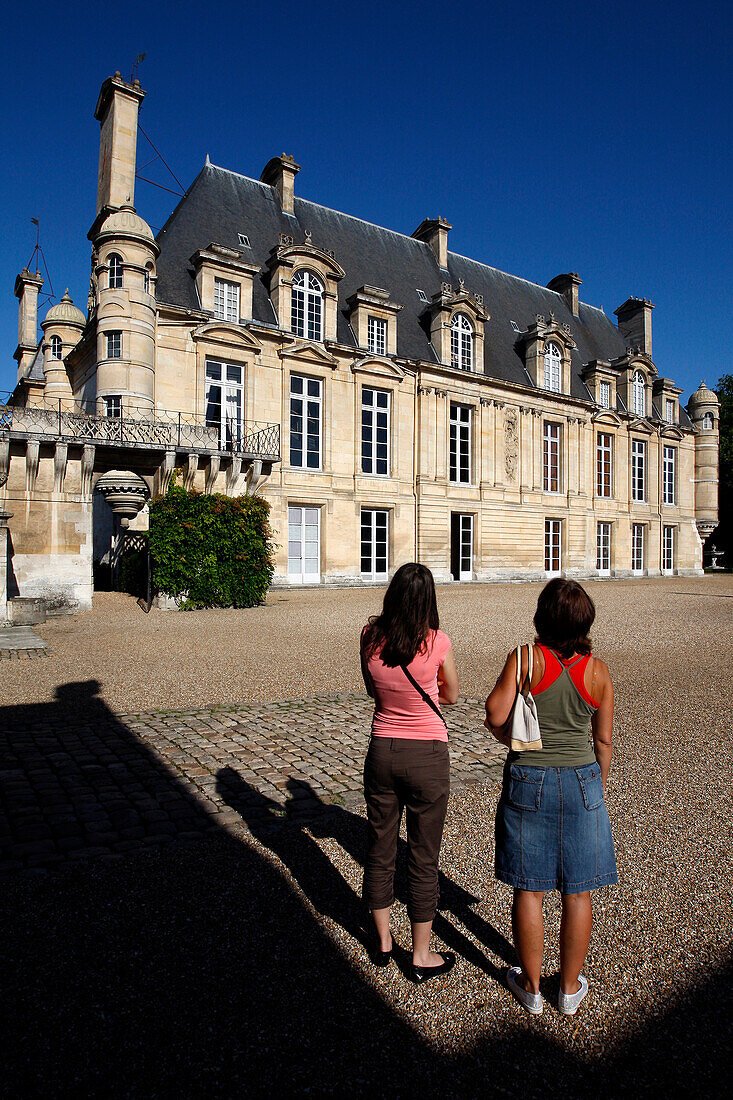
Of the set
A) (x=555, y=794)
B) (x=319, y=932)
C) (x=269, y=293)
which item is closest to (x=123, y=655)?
(x=319, y=932)

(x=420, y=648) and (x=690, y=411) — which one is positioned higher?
(x=690, y=411)

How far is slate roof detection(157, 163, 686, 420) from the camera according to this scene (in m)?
18.8

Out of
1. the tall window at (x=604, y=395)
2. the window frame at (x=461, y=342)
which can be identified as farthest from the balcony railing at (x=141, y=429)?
the tall window at (x=604, y=395)

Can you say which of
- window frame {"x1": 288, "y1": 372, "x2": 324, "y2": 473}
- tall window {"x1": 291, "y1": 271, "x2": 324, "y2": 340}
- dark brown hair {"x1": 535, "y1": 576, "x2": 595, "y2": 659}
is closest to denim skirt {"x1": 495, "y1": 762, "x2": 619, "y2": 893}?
dark brown hair {"x1": 535, "y1": 576, "x2": 595, "y2": 659}

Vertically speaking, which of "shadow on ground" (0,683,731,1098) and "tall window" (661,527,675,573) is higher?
"tall window" (661,527,675,573)

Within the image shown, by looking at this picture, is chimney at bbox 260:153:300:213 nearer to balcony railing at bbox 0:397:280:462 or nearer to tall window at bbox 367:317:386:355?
tall window at bbox 367:317:386:355

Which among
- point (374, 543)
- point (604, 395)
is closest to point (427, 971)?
point (374, 543)

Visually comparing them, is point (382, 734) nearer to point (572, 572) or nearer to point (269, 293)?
point (269, 293)

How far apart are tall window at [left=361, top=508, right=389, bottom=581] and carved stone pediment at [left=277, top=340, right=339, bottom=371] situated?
4556 millimetres

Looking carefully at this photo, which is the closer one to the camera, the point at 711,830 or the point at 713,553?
the point at 711,830

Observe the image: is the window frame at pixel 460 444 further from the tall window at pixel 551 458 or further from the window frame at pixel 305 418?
the window frame at pixel 305 418

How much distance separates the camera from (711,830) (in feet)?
10.7

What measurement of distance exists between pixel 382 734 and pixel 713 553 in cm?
3502

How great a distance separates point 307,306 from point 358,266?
390 cm
